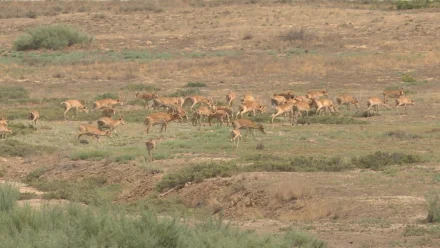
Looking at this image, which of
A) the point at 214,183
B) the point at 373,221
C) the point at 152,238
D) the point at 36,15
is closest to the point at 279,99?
the point at 214,183

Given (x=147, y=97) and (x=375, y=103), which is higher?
(x=375, y=103)

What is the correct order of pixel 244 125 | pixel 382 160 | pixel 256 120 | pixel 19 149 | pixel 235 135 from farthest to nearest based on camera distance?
1. pixel 256 120
2. pixel 244 125
3. pixel 19 149
4. pixel 235 135
5. pixel 382 160

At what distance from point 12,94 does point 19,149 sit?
1481cm

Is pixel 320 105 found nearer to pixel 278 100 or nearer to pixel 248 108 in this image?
pixel 278 100

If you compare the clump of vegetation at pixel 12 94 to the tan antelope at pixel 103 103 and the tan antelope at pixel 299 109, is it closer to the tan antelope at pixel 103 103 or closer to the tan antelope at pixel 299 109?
the tan antelope at pixel 103 103

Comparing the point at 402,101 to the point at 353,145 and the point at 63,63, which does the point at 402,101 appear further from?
the point at 63,63

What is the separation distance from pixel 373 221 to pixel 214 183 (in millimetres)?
5608

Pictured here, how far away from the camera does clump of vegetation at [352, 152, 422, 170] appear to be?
21.9m

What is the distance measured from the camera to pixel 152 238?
1177cm

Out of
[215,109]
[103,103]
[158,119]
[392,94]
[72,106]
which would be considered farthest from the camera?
[392,94]

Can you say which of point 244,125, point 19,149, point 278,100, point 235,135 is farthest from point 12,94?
point 235,135

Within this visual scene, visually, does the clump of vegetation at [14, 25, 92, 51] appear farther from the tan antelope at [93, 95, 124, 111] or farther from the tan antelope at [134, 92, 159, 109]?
the tan antelope at [93, 95, 124, 111]

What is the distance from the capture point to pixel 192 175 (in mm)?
21281

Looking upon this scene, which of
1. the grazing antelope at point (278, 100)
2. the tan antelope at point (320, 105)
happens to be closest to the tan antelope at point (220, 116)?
the grazing antelope at point (278, 100)
